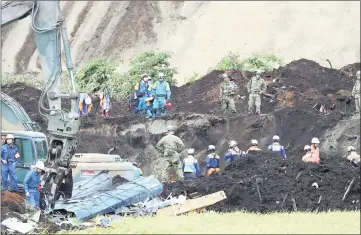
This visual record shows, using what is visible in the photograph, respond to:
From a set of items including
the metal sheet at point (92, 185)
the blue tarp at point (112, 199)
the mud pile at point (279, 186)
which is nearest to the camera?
the blue tarp at point (112, 199)

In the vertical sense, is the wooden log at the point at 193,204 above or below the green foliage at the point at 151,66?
below

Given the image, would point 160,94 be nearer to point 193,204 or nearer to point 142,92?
point 142,92

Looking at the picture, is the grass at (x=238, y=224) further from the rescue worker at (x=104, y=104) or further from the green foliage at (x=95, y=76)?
the green foliage at (x=95, y=76)

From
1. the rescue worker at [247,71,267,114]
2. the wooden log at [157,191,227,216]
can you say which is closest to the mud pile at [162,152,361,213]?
the wooden log at [157,191,227,216]

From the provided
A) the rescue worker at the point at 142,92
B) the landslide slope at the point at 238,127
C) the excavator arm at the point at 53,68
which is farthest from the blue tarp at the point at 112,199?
the rescue worker at the point at 142,92

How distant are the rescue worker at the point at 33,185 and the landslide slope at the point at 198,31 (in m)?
39.8

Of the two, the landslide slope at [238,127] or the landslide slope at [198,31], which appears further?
the landslide slope at [198,31]

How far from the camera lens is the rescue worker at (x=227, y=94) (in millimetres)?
35188

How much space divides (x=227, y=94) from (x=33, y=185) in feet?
50.3

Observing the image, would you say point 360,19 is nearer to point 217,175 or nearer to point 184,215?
point 217,175

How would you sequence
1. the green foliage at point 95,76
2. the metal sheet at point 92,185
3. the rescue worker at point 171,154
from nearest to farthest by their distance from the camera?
the metal sheet at point 92,185, the rescue worker at point 171,154, the green foliage at point 95,76

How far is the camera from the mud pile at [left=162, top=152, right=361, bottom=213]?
21656mm

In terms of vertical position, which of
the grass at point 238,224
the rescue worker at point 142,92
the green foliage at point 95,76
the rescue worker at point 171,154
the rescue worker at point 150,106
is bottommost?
the grass at point 238,224

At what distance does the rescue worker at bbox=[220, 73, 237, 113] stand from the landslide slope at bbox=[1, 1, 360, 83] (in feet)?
81.6
